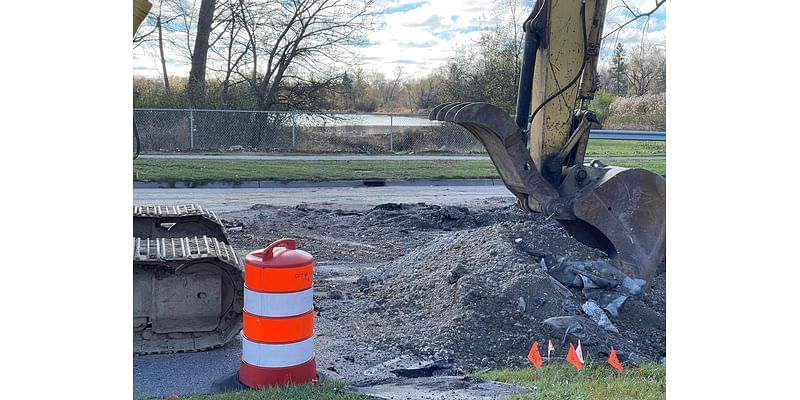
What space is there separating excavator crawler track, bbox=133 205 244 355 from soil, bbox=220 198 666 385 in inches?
30.2

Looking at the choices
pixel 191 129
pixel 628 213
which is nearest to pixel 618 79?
pixel 191 129

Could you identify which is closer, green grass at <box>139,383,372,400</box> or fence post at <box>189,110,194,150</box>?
green grass at <box>139,383,372,400</box>

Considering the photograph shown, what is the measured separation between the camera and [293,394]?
4.52 m

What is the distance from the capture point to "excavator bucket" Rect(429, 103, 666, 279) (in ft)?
22.4

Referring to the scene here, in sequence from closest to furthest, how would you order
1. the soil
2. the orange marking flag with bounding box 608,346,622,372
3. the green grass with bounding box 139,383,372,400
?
the green grass with bounding box 139,383,372,400
the orange marking flag with bounding box 608,346,622,372
the soil

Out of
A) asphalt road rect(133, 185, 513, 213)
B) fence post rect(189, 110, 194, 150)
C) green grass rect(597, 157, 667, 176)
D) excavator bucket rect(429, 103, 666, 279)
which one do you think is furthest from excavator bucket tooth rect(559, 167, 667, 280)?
fence post rect(189, 110, 194, 150)

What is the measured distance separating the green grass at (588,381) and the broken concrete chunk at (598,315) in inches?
27.9

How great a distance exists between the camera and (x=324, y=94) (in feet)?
86.6

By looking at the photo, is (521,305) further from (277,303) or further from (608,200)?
(277,303)

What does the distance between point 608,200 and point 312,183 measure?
10.9m

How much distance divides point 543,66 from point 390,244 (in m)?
3.88

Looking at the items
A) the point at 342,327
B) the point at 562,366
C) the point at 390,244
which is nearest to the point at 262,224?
the point at 390,244

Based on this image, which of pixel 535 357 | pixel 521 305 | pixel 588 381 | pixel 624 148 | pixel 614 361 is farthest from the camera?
pixel 624 148

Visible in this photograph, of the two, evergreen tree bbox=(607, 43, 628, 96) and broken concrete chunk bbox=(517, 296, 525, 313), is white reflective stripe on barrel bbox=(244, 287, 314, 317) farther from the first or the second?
evergreen tree bbox=(607, 43, 628, 96)
